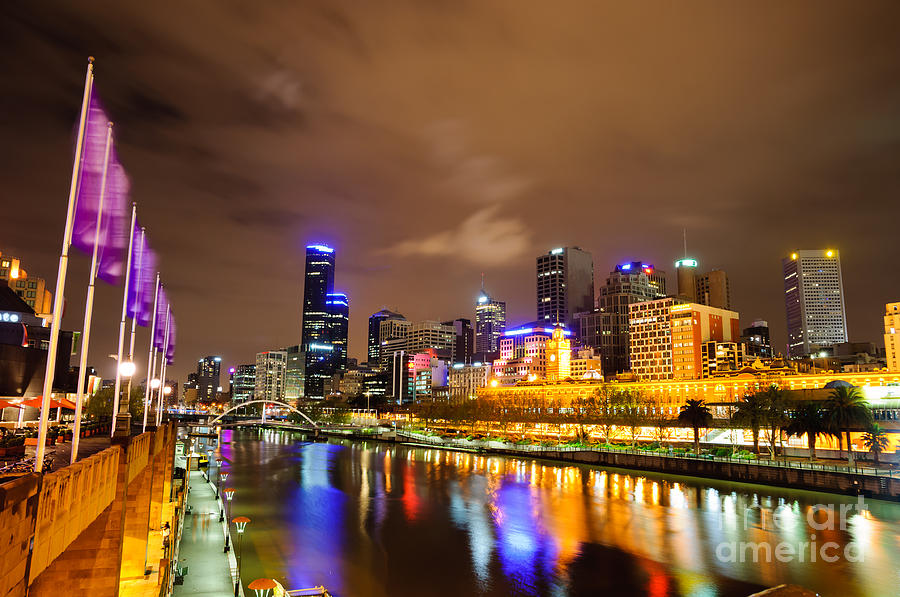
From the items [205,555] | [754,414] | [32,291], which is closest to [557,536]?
[205,555]

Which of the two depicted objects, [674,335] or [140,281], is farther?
[674,335]

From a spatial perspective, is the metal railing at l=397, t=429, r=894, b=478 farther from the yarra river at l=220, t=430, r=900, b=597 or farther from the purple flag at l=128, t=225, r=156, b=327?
the purple flag at l=128, t=225, r=156, b=327

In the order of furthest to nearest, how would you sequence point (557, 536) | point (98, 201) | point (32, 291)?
point (32, 291)
point (557, 536)
point (98, 201)

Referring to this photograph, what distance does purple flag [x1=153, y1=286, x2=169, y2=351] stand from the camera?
41100 mm

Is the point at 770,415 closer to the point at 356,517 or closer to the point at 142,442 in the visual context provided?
the point at 356,517

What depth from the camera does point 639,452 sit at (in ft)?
274

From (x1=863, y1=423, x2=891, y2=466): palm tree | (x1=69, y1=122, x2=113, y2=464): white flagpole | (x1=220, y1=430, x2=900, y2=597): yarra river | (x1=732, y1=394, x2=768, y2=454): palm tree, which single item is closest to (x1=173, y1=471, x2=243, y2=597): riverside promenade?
(x1=220, y1=430, x2=900, y2=597): yarra river

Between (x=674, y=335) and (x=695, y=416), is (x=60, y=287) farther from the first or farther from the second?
(x=674, y=335)

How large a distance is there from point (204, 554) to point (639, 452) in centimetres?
6741

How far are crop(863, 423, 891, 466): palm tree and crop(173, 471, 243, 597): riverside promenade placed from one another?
2691 inches

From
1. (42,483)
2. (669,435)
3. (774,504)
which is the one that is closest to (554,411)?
(669,435)

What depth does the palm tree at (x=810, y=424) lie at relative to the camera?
70.8 meters

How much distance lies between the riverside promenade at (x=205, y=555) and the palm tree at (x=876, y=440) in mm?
68347

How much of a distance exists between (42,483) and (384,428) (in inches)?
6161
